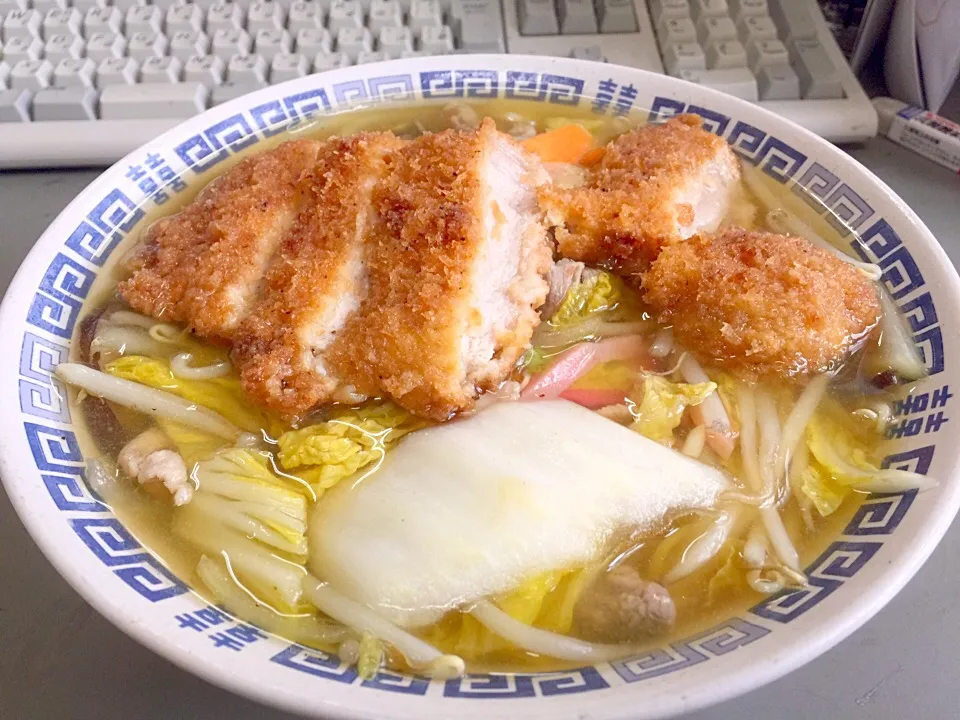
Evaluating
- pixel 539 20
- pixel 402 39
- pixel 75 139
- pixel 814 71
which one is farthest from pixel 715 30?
pixel 75 139

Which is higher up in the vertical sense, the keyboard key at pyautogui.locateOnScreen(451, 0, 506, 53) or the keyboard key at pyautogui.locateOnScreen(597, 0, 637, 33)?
the keyboard key at pyautogui.locateOnScreen(597, 0, 637, 33)

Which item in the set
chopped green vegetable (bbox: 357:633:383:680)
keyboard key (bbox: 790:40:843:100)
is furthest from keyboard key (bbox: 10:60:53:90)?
keyboard key (bbox: 790:40:843:100)

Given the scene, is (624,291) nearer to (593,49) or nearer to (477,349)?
(477,349)

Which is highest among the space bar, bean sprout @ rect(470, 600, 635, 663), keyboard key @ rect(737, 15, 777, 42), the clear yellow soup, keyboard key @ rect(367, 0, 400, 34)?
keyboard key @ rect(737, 15, 777, 42)

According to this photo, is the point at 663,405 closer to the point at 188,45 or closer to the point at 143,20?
the point at 188,45

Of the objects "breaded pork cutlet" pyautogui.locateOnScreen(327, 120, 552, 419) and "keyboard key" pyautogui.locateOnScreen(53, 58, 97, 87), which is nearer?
"breaded pork cutlet" pyautogui.locateOnScreen(327, 120, 552, 419)

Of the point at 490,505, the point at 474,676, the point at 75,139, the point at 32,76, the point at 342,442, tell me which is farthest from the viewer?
the point at 32,76

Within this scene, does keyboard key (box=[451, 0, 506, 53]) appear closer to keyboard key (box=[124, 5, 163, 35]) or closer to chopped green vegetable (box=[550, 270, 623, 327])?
keyboard key (box=[124, 5, 163, 35])
